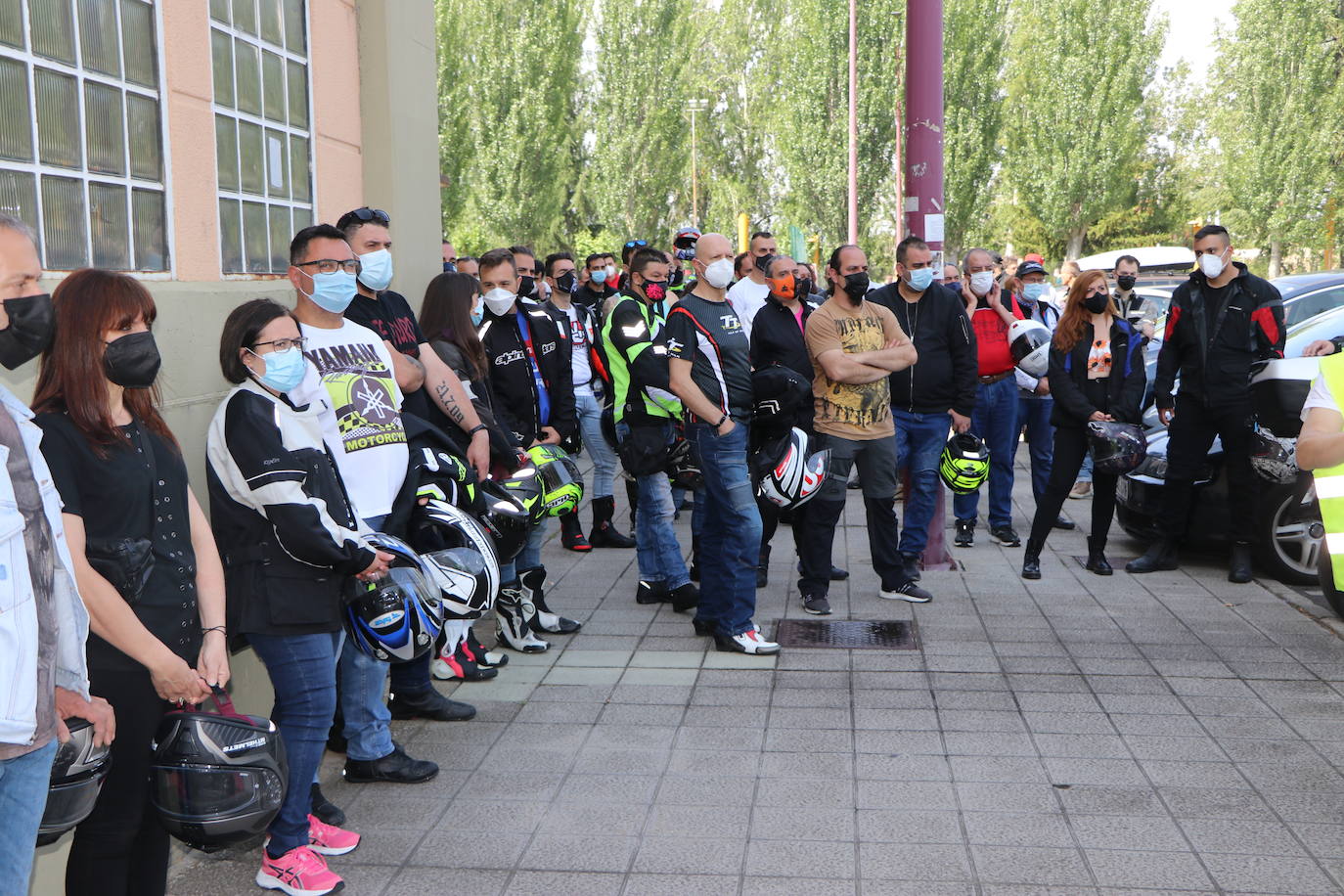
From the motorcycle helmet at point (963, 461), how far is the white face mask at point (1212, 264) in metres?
1.72

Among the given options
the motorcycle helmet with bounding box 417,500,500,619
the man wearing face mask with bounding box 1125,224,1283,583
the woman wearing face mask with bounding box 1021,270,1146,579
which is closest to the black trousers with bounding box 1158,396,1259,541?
the man wearing face mask with bounding box 1125,224,1283,583

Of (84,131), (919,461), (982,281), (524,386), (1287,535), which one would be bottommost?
(1287,535)

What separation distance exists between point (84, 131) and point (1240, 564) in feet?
22.5

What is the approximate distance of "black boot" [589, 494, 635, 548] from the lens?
9203mm

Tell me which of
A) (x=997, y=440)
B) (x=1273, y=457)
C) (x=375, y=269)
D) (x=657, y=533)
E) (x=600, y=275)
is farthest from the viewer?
(x=600, y=275)

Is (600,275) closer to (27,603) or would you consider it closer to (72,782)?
(72,782)

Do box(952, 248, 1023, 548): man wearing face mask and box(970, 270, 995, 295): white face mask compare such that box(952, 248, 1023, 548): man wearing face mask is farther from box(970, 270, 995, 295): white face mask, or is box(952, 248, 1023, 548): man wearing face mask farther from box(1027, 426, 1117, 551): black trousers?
box(1027, 426, 1117, 551): black trousers

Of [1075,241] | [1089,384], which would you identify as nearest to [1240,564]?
[1089,384]

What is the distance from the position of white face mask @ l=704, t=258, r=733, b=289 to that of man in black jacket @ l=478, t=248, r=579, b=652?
1.22 metres

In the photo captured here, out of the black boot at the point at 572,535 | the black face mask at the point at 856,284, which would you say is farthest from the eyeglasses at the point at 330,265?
the black boot at the point at 572,535

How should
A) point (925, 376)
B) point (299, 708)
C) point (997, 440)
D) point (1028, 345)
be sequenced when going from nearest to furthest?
point (299, 708) < point (925, 376) < point (1028, 345) < point (997, 440)

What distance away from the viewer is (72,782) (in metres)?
2.80

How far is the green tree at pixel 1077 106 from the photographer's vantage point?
4128 cm

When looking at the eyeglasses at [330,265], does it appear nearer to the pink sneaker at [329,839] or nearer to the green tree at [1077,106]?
the pink sneaker at [329,839]
